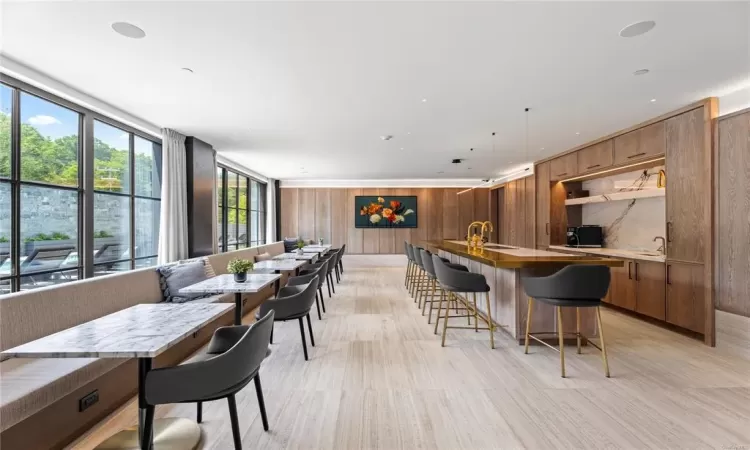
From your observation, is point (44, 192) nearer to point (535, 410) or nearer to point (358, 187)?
point (535, 410)

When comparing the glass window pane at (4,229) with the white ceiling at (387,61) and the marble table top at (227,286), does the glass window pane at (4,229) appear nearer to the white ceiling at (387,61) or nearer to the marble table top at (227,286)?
the white ceiling at (387,61)

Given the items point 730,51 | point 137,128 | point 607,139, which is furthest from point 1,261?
point 607,139

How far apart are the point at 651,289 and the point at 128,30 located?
616 cm

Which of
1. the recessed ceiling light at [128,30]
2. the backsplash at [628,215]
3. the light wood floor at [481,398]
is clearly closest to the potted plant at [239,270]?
the light wood floor at [481,398]

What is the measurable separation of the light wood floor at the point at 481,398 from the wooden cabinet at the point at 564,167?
3365mm

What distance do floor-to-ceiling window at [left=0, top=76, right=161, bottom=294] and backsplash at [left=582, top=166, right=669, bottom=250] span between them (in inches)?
293

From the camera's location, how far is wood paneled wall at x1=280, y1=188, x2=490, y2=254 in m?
10.9

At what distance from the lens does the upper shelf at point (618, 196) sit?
15.8ft

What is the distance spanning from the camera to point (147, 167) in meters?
5.28

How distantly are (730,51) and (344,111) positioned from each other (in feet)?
11.9

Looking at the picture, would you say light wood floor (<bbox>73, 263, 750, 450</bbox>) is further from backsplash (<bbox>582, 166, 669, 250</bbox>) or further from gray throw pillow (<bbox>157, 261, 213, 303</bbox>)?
backsplash (<bbox>582, 166, 669, 250</bbox>)

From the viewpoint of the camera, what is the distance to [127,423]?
2262 millimetres

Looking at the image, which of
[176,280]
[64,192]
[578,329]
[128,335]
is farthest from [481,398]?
[64,192]

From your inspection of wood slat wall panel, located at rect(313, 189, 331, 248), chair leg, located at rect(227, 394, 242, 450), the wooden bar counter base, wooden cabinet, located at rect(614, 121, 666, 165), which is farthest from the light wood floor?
wood slat wall panel, located at rect(313, 189, 331, 248)
